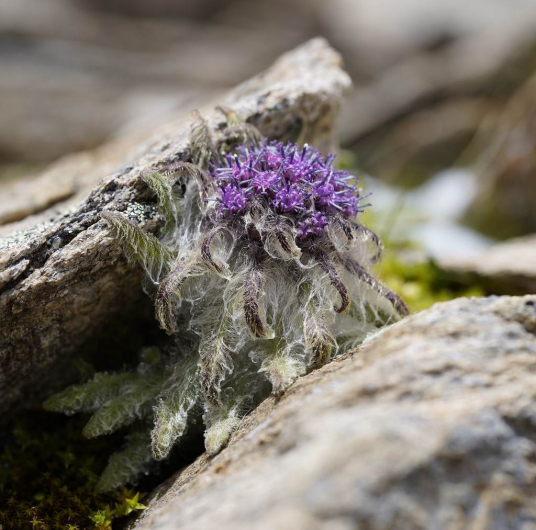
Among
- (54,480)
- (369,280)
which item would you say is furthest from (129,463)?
(369,280)

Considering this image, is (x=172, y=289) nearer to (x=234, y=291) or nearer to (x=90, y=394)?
(x=234, y=291)

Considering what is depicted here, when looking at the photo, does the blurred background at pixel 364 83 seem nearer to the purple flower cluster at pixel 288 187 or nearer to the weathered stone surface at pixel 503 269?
the weathered stone surface at pixel 503 269

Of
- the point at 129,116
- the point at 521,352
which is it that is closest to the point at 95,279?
the point at 521,352

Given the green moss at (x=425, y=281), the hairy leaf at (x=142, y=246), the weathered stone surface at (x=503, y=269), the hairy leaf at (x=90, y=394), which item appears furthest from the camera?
the green moss at (x=425, y=281)

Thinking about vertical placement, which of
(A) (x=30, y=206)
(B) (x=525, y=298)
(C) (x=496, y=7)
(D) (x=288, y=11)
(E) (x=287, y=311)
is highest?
(D) (x=288, y=11)

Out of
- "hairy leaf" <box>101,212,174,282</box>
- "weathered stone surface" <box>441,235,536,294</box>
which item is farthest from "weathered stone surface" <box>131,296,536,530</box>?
"weathered stone surface" <box>441,235,536,294</box>

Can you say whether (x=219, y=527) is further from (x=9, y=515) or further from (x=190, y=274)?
(x=9, y=515)

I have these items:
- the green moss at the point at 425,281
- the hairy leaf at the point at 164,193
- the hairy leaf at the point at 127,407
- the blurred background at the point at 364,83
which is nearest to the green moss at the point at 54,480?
the hairy leaf at the point at 127,407
